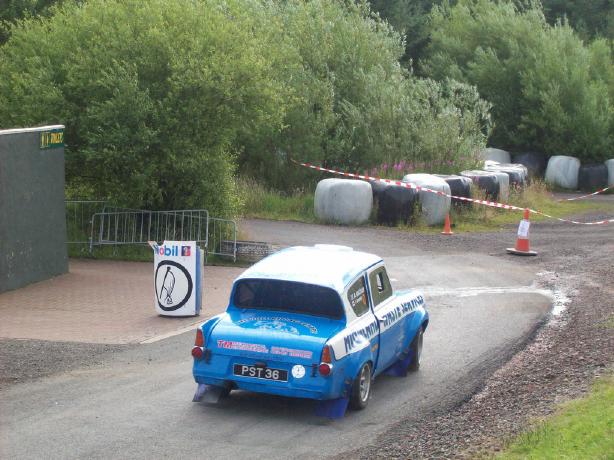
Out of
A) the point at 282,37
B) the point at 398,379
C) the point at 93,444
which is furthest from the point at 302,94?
the point at 93,444

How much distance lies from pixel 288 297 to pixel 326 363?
1.12m

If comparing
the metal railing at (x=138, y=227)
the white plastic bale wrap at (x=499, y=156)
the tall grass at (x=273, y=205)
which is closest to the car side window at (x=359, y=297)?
the metal railing at (x=138, y=227)

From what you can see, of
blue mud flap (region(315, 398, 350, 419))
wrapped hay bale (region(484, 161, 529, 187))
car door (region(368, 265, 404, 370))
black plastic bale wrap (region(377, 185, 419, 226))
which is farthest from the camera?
wrapped hay bale (region(484, 161, 529, 187))

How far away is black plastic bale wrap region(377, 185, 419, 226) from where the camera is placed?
25266mm

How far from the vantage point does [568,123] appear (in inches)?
1521

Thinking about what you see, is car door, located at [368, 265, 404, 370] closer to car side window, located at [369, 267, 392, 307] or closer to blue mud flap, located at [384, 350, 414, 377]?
car side window, located at [369, 267, 392, 307]

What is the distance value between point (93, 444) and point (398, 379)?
4140 millimetres

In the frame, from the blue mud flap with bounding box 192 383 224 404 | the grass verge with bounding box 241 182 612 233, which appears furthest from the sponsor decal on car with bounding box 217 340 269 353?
the grass verge with bounding box 241 182 612 233

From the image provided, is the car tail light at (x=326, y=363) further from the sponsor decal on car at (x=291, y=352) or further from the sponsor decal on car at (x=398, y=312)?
the sponsor decal on car at (x=398, y=312)

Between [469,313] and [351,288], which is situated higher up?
[351,288]

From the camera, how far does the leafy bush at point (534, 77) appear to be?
127 ft

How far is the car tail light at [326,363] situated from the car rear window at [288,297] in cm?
74

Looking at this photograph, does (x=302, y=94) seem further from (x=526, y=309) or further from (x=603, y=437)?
(x=603, y=437)

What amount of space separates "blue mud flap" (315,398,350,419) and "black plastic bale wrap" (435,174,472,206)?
17043 millimetres
